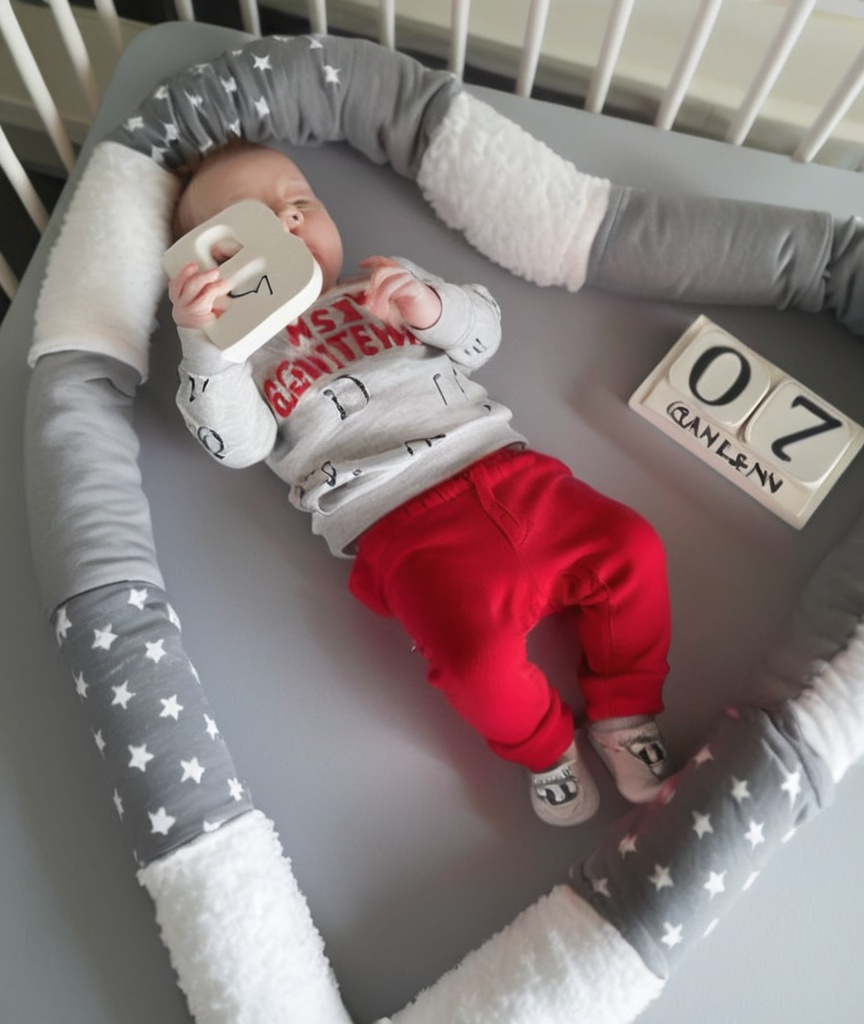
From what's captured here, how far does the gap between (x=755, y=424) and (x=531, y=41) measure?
49cm

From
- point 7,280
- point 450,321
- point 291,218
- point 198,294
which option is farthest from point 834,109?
point 7,280

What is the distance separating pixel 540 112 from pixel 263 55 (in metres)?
0.32

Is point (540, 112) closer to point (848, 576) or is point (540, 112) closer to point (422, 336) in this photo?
point (422, 336)

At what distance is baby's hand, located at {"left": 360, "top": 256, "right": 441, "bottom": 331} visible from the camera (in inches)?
31.3

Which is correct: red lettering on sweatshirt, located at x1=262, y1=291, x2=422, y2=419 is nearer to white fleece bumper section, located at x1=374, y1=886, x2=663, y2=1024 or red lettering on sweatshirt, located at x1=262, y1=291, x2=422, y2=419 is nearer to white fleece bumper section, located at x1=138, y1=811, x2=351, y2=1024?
white fleece bumper section, located at x1=138, y1=811, x2=351, y2=1024

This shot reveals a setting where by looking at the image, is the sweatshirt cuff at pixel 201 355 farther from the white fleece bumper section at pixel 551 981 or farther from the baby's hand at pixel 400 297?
the white fleece bumper section at pixel 551 981

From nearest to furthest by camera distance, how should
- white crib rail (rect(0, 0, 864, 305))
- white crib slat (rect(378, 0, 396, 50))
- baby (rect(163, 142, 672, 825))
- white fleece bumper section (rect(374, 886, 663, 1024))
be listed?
white fleece bumper section (rect(374, 886, 663, 1024))
baby (rect(163, 142, 672, 825))
white crib rail (rect(0, 0, 864, 305))
white crib slat (rect(378, 0, 396, 50))

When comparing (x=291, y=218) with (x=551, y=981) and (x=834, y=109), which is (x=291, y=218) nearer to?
(x=834, y=109)

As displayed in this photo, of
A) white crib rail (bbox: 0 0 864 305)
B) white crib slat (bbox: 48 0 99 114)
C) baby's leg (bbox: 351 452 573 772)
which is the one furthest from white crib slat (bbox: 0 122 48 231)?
baby's leg (bbox: 351 452 573 772)

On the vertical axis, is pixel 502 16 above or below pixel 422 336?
above

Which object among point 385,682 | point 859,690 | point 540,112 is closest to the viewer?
point 859,690

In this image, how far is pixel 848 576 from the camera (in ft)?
2.55

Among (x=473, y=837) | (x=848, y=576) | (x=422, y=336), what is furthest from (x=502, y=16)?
(x=473, y=837)

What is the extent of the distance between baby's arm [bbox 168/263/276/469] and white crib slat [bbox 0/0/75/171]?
325 mm
